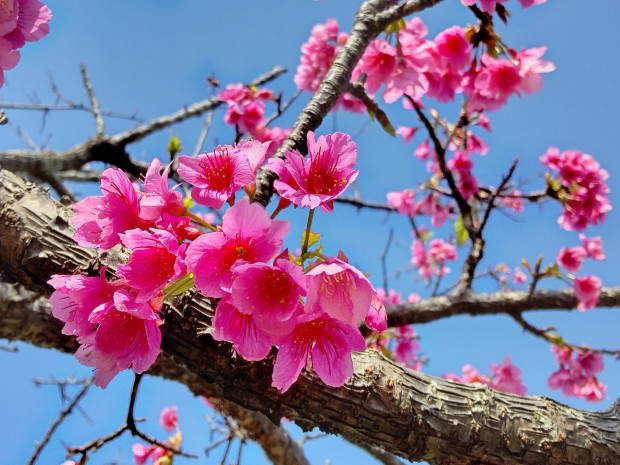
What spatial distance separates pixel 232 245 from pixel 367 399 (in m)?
0.62

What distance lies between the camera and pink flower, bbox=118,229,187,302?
844mm

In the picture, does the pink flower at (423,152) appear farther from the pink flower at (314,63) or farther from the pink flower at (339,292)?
the pink flower at (339,292)

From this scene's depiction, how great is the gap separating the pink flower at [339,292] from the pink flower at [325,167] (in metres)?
0.14

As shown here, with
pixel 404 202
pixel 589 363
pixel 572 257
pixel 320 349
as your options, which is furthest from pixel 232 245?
pixel 572 257

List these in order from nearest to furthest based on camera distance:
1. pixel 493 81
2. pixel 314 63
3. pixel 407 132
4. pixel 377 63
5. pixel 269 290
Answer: pixel 269 290
pixel 377 63
pixel 493 81
pixel 314 63
pixel 407 132

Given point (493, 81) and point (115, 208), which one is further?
point (493, 81)

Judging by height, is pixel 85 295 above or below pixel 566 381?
below

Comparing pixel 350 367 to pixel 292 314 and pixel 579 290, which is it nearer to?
pixel 292 314

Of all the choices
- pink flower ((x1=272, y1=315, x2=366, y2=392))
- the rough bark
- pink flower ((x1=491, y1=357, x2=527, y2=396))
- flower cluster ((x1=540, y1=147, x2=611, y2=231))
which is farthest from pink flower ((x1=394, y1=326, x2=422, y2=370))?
pink flower ((x1=272, y1=315, x2=366, y2=392))

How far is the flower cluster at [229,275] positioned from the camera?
84cm

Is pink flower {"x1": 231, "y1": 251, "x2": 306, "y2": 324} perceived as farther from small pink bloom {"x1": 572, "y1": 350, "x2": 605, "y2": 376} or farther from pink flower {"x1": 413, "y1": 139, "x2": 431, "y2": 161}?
pink flower {"x1": 413, "y1": 139, "x2": 431, "y2": 161}

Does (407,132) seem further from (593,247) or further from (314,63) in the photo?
(593,247)

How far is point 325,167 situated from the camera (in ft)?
3.17

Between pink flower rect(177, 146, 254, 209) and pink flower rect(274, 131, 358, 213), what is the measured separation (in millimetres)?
100
